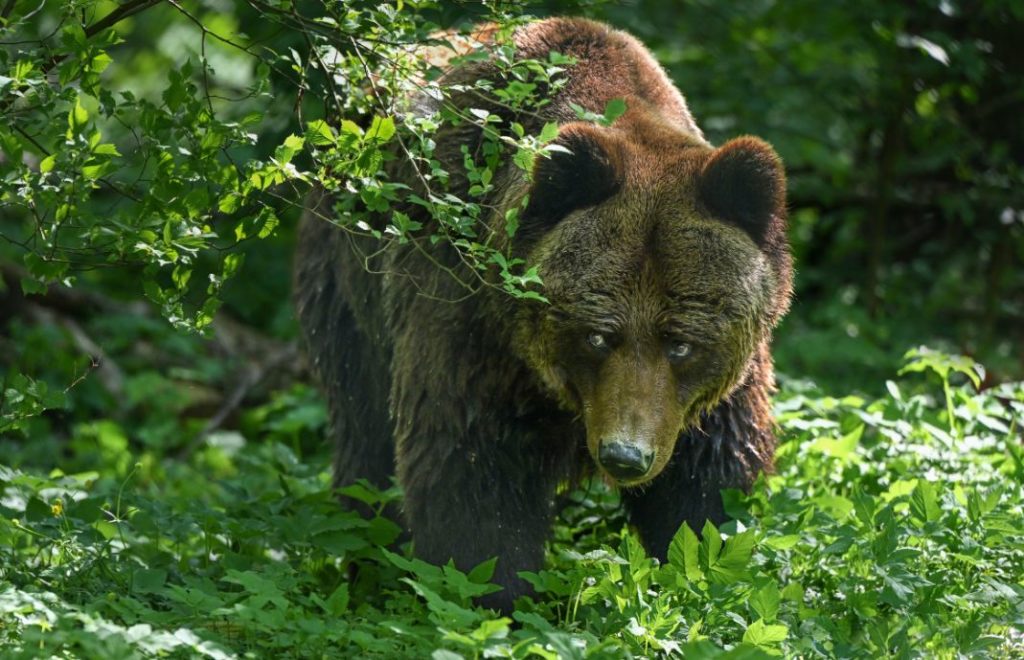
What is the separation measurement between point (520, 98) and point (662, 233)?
787mm

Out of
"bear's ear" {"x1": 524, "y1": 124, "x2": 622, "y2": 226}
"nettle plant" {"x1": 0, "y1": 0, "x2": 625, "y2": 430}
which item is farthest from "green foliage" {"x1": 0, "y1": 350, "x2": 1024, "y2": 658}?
"bear's ear" {"x1": 524, "y1": 124, "x2": 622, "y2": 226}

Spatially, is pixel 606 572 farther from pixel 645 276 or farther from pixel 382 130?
pixel 382 130

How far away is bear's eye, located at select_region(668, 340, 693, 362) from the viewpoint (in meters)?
Result: 4.68

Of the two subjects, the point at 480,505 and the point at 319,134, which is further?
the point at 480,505

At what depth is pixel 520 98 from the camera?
4.29m

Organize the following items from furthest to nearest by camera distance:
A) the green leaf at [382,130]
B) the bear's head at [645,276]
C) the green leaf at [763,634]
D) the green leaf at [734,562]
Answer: the bear's head at [645,276] → the green leaf at [734,562] → the green leaf at [382,130] → the green leaf at [763,634]

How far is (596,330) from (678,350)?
31cm

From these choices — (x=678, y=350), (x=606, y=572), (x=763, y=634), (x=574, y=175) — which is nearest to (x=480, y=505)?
(x=606, y=572)

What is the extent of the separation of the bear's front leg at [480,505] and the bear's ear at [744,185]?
1.17 metres

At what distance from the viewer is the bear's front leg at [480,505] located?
5.01m

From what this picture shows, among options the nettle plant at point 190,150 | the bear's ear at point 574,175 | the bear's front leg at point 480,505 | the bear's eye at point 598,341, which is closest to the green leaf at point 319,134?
the nettle plant at point 190,150

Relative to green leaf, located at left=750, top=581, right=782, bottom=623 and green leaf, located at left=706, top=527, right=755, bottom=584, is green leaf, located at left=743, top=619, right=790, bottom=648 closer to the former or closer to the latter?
green leaf, located at left=750, top=581, right=782, bottom=623

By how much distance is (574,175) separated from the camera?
473 centimetres

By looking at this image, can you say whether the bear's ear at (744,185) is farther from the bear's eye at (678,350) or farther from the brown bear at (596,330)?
the bear's eye at (678,350)
